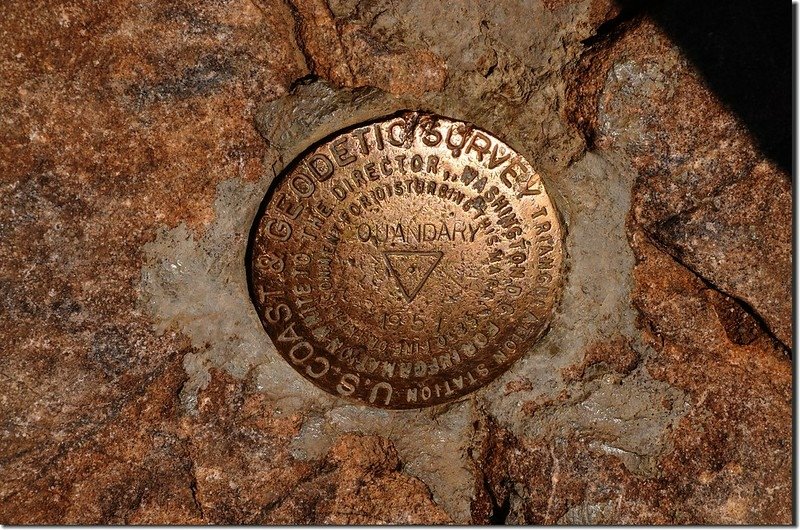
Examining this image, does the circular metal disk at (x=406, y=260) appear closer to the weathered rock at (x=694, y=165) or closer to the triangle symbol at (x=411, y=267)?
the triangle symbol at (x=411, y=267)

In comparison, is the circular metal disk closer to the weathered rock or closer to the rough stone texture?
the rough stone texture

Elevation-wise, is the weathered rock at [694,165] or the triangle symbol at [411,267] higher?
the weathered rock at [694,165]

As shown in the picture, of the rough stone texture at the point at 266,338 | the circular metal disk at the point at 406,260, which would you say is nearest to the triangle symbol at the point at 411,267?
the circular metal disk at the point at 406,260

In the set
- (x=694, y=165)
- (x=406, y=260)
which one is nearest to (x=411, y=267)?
(x=406, y=260)

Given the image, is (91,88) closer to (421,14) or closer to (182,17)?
(182,17)

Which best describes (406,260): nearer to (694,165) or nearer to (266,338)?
(266,338)

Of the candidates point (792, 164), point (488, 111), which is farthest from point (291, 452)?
point (792, 164)

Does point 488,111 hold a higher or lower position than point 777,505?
higher
